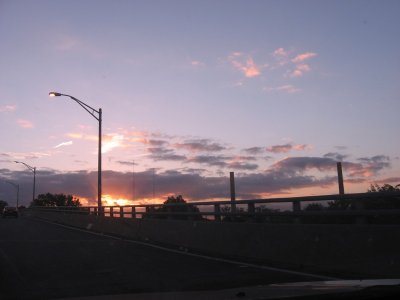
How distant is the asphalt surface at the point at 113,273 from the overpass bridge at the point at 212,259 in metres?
0.02

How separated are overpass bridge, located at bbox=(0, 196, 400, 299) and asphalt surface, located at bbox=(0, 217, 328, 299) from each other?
2 centimetres

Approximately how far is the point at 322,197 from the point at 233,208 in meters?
4.92

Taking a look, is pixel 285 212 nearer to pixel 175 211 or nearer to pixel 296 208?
pixel 296 208

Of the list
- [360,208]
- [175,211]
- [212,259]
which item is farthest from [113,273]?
[175,211]

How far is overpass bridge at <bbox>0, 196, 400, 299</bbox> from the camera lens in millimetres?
9375

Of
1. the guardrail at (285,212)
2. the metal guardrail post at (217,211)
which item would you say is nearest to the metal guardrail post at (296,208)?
the guardrail at (285,212)

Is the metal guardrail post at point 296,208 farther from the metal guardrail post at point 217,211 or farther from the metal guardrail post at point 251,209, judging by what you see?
the metal guardrail post at point 217,211

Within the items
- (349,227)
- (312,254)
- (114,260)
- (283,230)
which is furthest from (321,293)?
(114,260)

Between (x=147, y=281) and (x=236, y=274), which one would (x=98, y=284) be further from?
(x=236, y=274)

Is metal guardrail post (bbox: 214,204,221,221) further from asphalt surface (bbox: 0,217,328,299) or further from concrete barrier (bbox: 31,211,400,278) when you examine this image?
asphalt surface (bbox: 0,217,328,299)

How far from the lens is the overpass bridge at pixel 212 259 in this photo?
9.38 m

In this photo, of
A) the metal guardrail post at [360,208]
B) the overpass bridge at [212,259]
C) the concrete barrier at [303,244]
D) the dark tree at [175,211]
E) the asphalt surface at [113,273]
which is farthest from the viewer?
the dark tree at [175,211]

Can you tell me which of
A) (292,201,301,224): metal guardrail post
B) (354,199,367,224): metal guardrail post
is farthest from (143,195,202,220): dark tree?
(354,199,367,224): metal guardrail post

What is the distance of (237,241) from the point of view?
14844 mm
